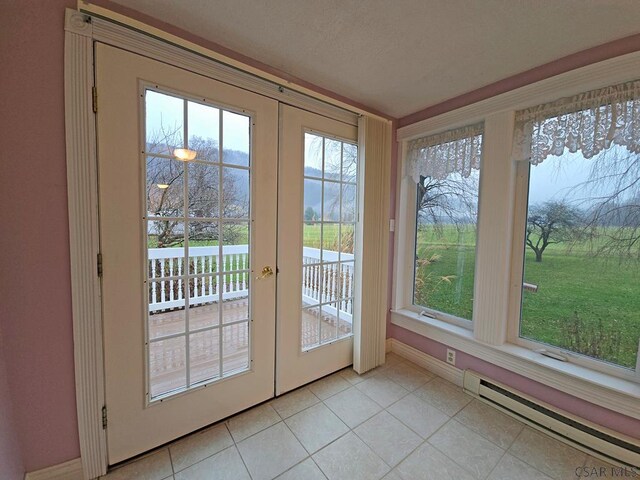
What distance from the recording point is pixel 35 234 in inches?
42.7

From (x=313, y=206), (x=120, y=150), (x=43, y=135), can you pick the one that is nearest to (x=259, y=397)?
(x=313, y=206)

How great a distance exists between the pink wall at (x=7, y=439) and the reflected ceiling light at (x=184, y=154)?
1.09 metres

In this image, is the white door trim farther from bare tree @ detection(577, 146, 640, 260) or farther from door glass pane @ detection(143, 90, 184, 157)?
bare tree @ detection(577, 146, 640, 260)

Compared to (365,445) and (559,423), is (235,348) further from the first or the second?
(559,423)

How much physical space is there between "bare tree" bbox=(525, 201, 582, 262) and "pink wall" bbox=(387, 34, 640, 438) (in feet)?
2.68

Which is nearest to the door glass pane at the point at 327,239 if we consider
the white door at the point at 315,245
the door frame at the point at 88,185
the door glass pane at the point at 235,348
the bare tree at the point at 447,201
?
the white door at the point at 315,245

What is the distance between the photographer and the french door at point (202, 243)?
1.24 m

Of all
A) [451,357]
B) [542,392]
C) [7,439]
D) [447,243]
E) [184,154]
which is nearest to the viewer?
[7,439]

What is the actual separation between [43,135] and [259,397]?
186 cm

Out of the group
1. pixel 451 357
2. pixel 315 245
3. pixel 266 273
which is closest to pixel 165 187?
pixel 266 273

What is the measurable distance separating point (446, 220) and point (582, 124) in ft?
3.27

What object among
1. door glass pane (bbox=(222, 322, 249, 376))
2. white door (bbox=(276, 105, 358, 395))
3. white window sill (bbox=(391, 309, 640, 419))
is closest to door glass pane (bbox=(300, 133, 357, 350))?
white door (bbox=(276, 105, 358, 395))

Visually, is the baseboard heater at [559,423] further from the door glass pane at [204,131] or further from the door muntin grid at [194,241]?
the door glass pane at [204,131]

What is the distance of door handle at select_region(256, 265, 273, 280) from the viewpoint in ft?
5.51
